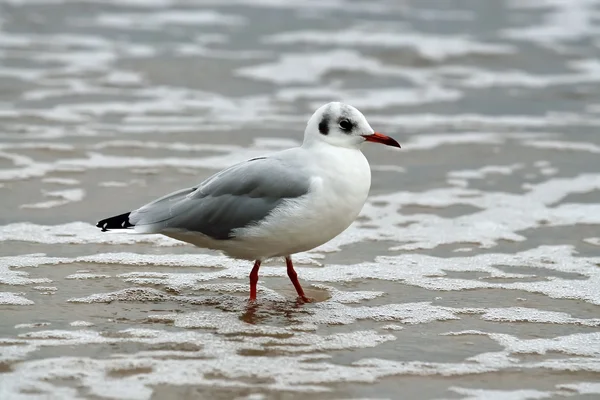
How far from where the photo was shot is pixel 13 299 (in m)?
5.52

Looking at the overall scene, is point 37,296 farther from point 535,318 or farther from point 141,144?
point 141,144

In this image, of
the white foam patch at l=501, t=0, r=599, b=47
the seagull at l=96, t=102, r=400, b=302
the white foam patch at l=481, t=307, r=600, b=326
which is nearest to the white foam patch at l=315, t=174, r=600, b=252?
the seagull at l=96, t=102, r=400, b=302

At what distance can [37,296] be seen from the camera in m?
5.60

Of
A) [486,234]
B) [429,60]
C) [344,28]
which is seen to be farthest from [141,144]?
[344,28]

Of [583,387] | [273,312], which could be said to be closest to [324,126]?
[273,312]

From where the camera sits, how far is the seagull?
18.1 feet

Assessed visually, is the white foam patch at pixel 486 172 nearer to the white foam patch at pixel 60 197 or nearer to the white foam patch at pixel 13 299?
the white foam patch at pixel 60 197

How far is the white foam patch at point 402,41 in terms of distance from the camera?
13.8 metres

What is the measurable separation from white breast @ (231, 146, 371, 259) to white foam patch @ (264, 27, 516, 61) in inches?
320

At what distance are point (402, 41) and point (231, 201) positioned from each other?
8.99 m

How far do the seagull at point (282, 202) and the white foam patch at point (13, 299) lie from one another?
598 mm

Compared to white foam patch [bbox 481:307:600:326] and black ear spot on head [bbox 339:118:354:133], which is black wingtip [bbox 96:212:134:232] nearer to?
black ear spot on head [bbox 339:118:354:133]

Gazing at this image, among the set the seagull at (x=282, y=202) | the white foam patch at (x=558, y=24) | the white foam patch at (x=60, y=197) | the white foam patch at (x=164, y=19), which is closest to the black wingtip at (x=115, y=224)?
the seagull at (x=282, y=202)

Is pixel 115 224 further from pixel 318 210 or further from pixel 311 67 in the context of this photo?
pixel 311 67
